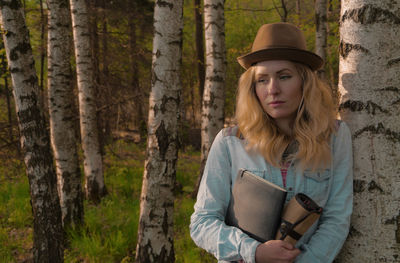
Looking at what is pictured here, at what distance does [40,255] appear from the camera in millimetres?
3811

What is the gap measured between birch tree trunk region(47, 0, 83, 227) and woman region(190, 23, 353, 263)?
3.84 m

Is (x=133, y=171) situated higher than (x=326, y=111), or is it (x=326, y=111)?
(x=326, y=111)

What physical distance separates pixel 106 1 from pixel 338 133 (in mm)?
10365

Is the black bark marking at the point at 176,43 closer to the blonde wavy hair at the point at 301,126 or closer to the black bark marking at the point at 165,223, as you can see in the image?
the blonde wavy hair at the point at 301,126

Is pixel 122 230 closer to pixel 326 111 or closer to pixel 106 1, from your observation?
pixel 326 111

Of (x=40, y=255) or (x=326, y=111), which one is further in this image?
(x=40, y=255)

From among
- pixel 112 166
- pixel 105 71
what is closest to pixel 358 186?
pixel 112 166

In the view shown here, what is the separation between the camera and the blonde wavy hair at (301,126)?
1.62 meters

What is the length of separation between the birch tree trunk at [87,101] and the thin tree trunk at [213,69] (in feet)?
7.96

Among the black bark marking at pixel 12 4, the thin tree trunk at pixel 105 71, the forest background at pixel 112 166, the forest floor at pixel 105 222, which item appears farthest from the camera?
the thin tree trunk at pixel 105 71

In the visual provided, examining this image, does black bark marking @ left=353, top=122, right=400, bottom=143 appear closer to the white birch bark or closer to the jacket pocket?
the jacket pocket

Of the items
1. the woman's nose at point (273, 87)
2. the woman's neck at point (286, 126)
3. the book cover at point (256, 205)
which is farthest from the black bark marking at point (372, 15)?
the book cover at point (256, 205)

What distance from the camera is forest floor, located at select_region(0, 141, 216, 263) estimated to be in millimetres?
4316

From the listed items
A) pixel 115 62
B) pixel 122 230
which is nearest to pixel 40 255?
pixel 122 230
